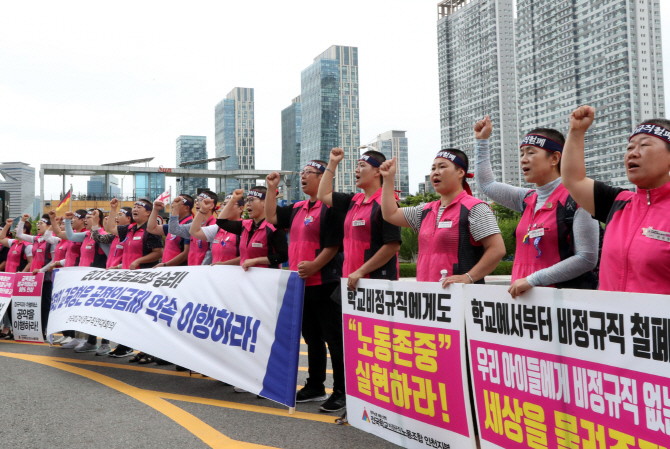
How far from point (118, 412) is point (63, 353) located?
144 inches

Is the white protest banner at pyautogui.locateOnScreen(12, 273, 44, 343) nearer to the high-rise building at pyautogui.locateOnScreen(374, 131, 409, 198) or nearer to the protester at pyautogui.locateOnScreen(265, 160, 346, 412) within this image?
the protester at pyautogui.locateOnScreen(265, 160, 346, 412)

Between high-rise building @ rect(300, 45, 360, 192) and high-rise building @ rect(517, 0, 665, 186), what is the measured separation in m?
49.7

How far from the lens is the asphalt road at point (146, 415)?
3878mm

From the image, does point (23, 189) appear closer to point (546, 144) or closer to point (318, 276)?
point (318, 276)

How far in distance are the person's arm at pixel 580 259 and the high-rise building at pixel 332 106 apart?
408 feet

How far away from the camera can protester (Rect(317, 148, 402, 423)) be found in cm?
433

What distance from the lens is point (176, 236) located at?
7.77 m

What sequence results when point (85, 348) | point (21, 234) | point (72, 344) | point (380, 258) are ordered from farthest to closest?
point (21, 234)
point (72, 344)
point (85, 348)
point (380, 258)

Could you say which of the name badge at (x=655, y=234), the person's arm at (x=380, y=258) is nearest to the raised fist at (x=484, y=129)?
the person's arm at (x=380, y=258)

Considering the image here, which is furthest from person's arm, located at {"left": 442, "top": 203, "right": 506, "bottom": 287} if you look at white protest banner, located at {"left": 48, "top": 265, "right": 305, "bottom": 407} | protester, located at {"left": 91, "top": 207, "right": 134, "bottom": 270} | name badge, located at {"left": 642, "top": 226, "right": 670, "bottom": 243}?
protester, located at {"left": 91, "top": 207, "right": 134, "bottom": 270}

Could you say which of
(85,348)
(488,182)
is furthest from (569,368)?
(85,348)

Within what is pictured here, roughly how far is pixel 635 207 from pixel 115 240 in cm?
734

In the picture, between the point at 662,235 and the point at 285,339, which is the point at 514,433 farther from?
the point at 285,339

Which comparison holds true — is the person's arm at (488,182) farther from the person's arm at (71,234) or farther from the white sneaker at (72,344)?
the person's arm at (71,234)
